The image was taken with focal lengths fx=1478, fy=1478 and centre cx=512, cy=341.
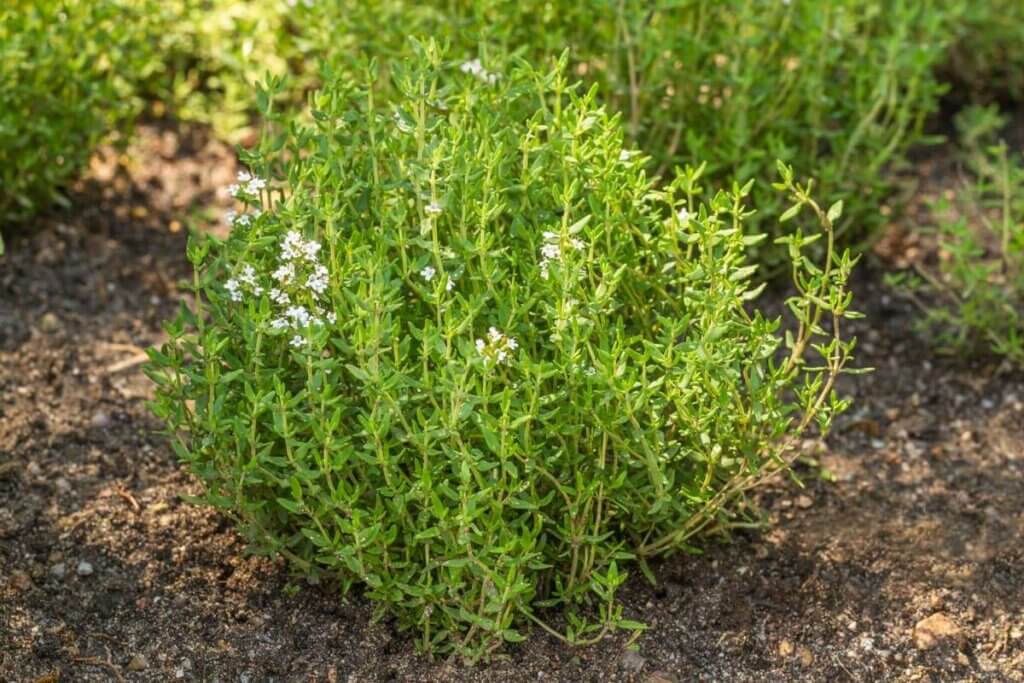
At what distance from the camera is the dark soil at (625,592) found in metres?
3.20

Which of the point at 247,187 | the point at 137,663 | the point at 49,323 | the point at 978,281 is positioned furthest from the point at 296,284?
the point at 978,281

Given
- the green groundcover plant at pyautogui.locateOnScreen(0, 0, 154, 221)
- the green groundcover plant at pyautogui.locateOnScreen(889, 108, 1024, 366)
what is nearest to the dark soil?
the green groundcover plant at pyautogui.locateOnScreen(889, 108, 1024, 366)

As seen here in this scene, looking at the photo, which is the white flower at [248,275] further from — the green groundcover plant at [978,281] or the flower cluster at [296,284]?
the green groundcover plant at [978,281]

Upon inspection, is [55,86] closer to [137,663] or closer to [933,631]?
[137,663]

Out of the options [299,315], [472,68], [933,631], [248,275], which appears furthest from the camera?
[472,68]

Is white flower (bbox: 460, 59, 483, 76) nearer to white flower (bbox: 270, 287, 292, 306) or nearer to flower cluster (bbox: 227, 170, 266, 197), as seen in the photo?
flower cluster (bbox: 227, 170, 266, 197)

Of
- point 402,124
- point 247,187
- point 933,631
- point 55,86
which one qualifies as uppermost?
point 402,124

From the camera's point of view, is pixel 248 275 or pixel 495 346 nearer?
pixel 495 346

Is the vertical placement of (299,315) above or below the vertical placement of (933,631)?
above

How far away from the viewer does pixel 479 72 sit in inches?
144

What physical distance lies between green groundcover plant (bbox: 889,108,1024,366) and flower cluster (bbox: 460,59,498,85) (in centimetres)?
135

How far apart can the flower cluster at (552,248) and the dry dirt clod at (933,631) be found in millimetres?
1203

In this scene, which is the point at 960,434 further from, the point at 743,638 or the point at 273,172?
the point at 273,172

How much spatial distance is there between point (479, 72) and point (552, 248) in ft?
2.74
